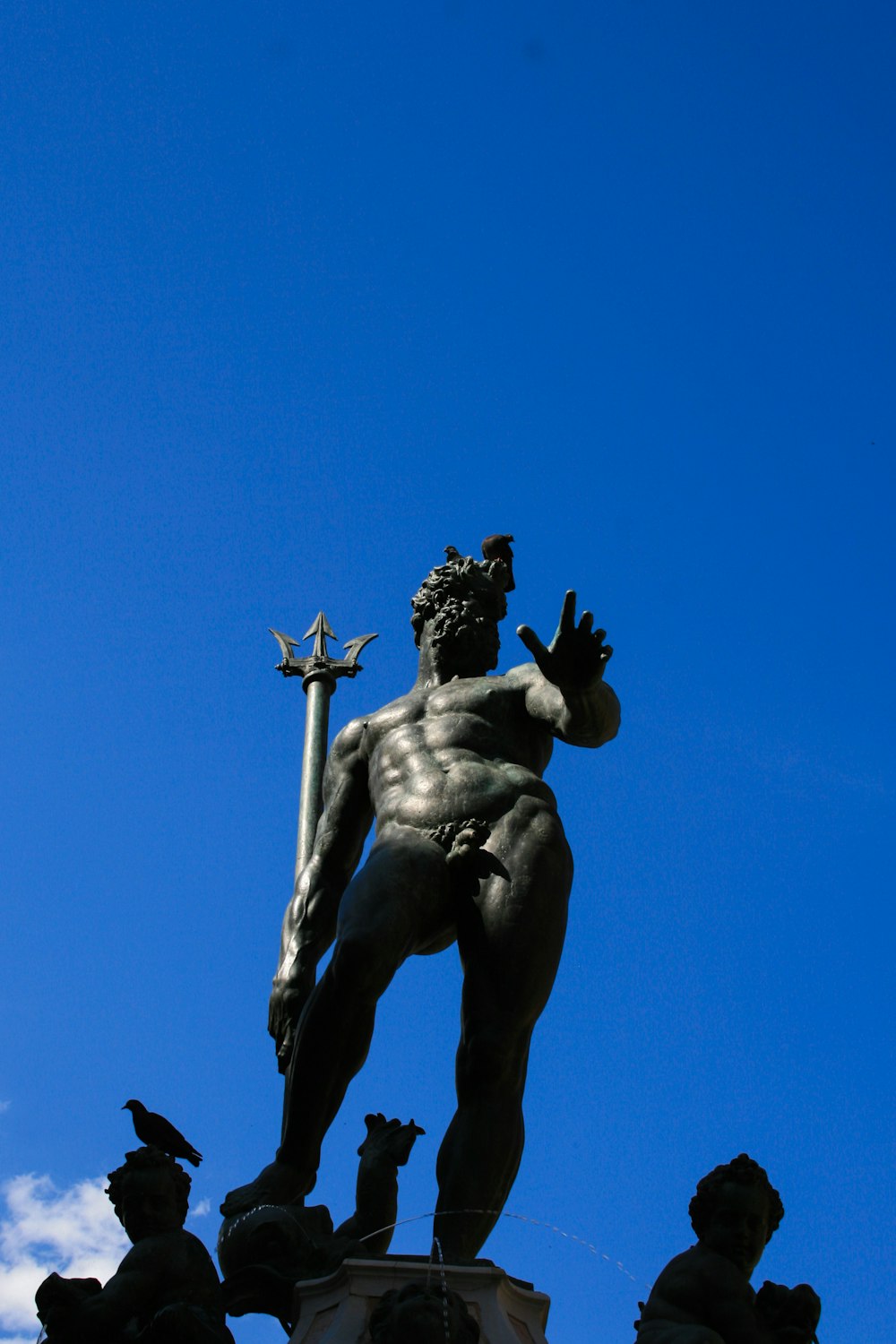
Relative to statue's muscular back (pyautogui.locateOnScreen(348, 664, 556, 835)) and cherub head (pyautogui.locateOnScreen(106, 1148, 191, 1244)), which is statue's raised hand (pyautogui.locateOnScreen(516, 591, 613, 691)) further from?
cherub head (pyautogui.locateOnScreen(106, 1148, 191, 1244))

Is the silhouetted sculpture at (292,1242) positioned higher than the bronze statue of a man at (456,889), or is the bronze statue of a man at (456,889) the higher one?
the bronze statue of a man at (456,889)

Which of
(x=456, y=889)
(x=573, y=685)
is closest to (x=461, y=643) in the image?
(x=573, y=685)

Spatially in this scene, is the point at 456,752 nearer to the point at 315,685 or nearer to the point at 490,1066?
the point at 490,1066

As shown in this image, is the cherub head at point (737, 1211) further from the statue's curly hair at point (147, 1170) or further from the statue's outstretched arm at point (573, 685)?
the statue's outstretched arm at point (573, 685)

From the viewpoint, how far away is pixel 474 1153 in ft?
26.9

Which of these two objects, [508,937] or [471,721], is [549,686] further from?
[508,937]

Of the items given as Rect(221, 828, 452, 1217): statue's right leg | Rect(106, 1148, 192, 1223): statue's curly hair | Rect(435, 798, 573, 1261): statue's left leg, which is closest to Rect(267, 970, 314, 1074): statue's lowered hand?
Rect(221, 828, 452, 1217): statue's right leg

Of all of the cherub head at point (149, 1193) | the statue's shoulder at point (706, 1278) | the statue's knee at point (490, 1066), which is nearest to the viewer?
the statue's shoulder at point (706, 1278)

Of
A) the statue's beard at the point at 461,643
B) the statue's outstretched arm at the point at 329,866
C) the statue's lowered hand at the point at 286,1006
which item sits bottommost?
the statue's lowered hand at the point at 286,1006

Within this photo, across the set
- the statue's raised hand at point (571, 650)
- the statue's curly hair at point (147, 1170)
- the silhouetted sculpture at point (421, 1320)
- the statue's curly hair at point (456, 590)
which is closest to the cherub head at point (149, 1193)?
the statue's curly hair at point (147, 1170)

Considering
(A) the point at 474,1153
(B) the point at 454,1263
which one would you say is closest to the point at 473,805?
(A) the point at 474,1153

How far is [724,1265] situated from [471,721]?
3.34m

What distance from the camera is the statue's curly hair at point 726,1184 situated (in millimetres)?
7211

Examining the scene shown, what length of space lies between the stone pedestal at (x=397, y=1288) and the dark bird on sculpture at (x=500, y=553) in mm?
4393
